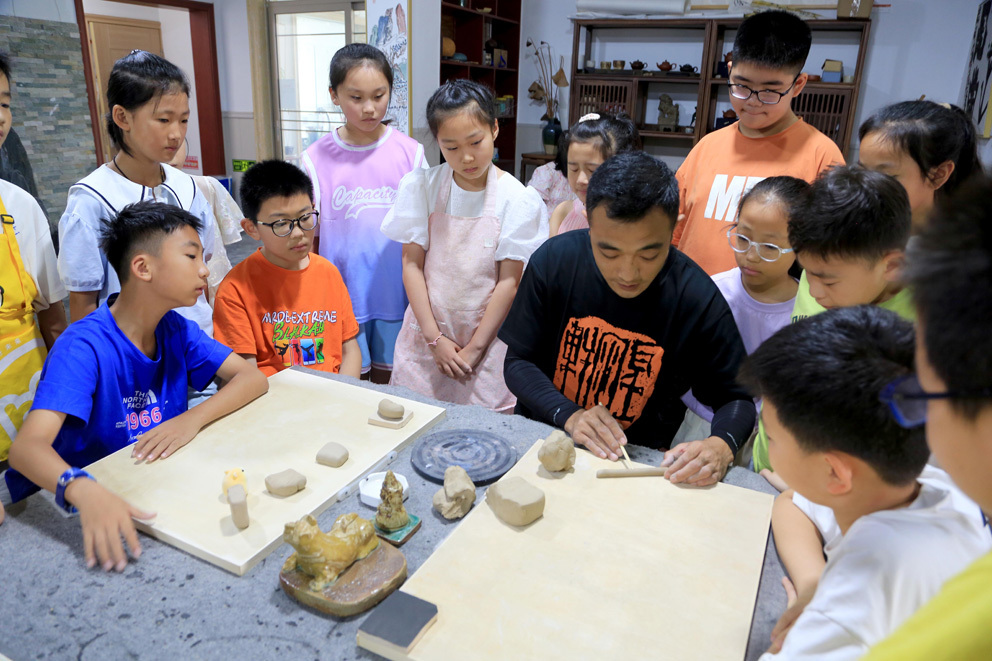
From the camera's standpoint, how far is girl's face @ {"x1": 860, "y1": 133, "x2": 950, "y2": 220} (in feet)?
5.40

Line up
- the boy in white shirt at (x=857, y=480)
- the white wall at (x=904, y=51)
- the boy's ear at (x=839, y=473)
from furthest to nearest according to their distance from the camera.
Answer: the white wall at (x=904, y=51)
the boy's ear at (x=839, y=473)
the boy in white shirt at (x=857, y=480)

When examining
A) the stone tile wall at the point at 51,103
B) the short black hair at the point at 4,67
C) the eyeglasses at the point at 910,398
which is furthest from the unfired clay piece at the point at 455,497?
the stone tile wall at the point at 51,103

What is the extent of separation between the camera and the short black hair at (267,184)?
2.00 metres

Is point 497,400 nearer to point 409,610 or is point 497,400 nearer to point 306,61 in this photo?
point 409,610

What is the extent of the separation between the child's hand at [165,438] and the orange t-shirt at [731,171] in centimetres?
163

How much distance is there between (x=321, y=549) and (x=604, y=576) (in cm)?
46

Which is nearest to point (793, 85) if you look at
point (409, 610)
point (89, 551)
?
point (409, 610)

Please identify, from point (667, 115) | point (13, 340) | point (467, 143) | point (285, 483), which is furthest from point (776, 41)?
point (667, 115)

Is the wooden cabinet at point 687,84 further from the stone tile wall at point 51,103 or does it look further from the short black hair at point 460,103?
the stone tile wall at point 51,103

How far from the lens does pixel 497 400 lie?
7.27ft

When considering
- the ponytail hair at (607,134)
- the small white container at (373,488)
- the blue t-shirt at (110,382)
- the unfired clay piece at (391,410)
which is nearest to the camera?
the small white container at (373,488)

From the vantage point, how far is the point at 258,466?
4.26 ft

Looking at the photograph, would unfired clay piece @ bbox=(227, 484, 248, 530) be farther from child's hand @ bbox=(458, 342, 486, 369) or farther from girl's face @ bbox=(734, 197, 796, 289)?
girl's face @ bbox=(734, 197, 796, 289)

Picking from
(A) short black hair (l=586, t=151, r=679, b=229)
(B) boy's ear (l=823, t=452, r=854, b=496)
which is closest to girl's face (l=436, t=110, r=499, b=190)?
(A) short black hair (l=586, t=151, r=679, b=229)
